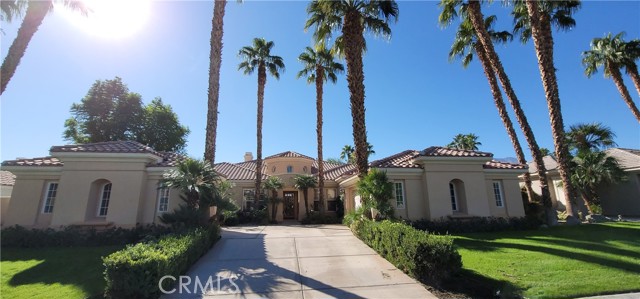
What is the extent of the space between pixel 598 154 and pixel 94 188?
33872 millimetres

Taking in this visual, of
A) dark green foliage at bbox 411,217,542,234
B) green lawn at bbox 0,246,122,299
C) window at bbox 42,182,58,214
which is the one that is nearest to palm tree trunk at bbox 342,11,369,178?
→ dark green foliage at bbox 411,217,542,234

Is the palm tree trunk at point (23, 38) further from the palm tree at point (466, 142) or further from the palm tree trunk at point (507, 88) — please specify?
the palm tree at point (466, 142)

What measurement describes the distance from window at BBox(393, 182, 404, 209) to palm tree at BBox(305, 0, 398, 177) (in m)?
3.87

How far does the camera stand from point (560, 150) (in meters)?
16.0

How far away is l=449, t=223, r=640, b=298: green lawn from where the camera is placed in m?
6.55

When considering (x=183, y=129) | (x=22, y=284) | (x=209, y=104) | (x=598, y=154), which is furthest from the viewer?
(x=183, y=129)

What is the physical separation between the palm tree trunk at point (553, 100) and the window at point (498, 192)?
3214 mm

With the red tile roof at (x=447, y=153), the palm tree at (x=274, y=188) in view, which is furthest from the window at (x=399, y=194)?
the palm tree at (x=274, y=188)

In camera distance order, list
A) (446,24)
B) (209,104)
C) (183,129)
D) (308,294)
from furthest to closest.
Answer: (183,129), (446,24), (209,104), (308,294)

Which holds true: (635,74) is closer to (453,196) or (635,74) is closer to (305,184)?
(453,196)

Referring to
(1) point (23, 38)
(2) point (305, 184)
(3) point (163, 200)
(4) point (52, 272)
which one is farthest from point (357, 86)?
(1) point (23, 38)

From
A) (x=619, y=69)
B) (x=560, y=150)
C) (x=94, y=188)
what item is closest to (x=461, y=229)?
(x=560, y=150)

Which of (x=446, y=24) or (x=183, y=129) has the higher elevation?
(x=446, y=24)

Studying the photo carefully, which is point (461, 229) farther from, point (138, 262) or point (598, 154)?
point (598, 154)
